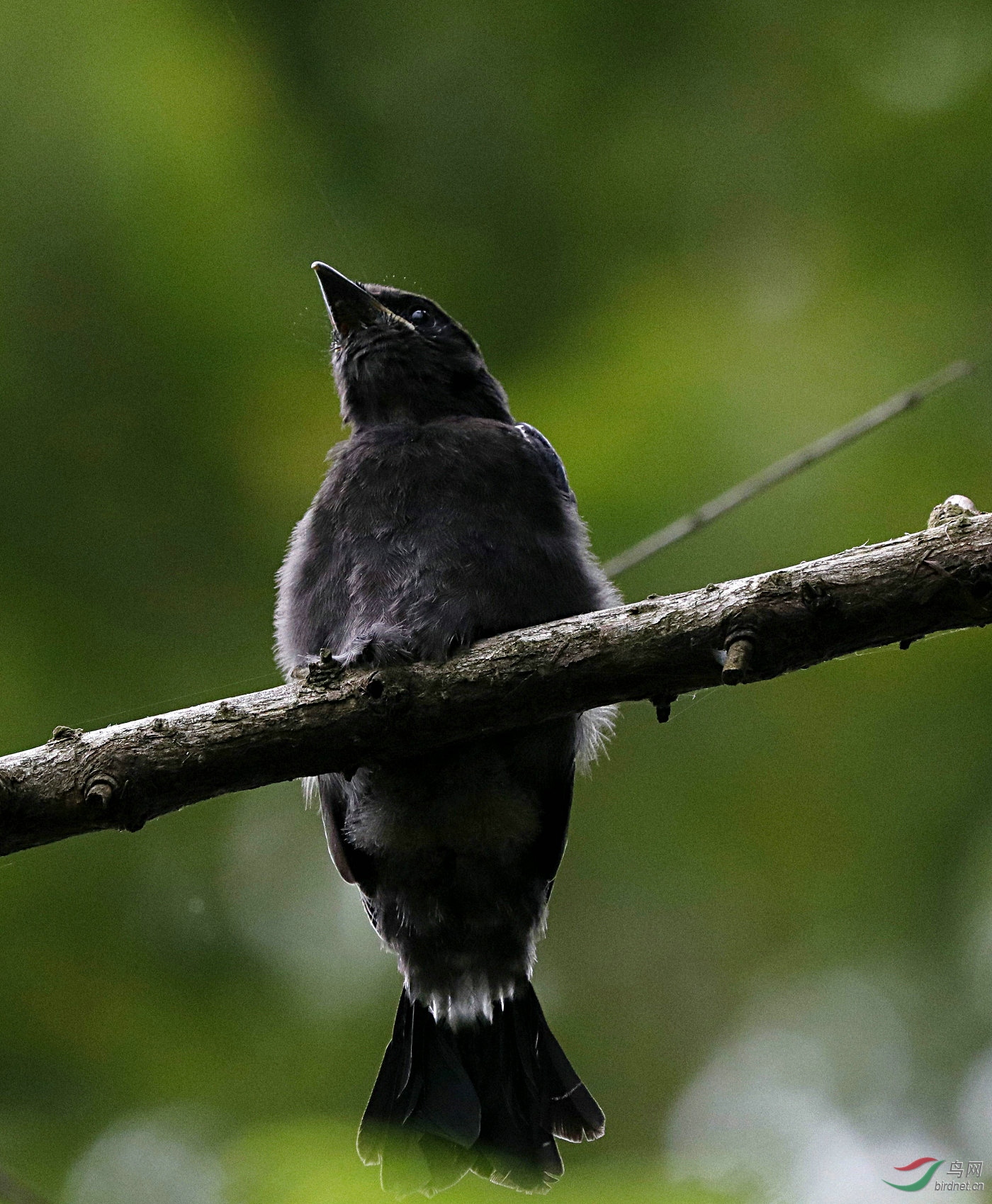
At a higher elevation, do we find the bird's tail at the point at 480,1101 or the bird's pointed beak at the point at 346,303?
the bird's pointed beak at the point at 346,303

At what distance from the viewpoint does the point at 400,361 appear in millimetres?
4410

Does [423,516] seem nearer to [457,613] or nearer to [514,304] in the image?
[457,613]

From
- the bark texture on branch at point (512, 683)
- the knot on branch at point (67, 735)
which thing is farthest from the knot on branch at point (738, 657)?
the knot on branch at point (67, 735)

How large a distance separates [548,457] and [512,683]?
4.49 ft

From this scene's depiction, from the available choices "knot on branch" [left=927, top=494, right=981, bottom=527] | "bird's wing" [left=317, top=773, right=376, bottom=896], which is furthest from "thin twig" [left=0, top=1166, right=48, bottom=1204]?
"knot on branch" [left=927, top=494, right=981, bottom=527]

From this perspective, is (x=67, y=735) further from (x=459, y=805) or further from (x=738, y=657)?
(x=738, y=657)

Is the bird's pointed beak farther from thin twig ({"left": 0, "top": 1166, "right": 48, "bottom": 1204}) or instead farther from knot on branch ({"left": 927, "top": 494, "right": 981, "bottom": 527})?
thin twig ({"left": 0, "top": 1166, "right": 48, "bottom": 1204})

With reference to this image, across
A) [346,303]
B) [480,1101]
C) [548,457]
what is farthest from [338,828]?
[346,303]

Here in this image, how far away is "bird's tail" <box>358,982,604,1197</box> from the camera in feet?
11.6

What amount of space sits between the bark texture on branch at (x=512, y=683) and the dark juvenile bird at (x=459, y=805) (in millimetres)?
483

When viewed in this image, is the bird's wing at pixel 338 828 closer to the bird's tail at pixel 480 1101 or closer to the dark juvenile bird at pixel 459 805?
the dark juvenile bird at pixel 459 805

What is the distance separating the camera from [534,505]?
3719 millimetres

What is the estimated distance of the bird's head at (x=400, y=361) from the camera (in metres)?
4.36

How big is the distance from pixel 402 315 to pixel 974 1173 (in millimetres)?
3372
